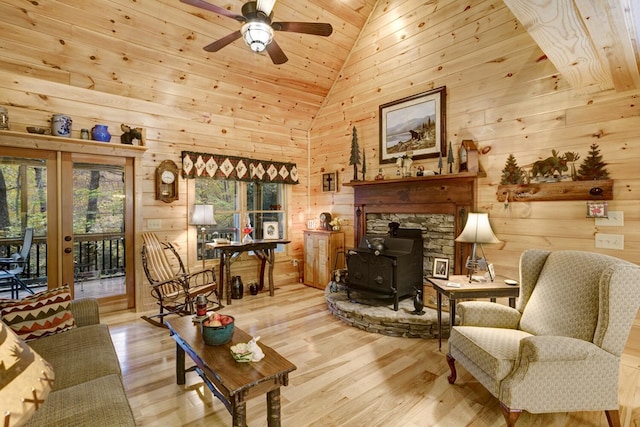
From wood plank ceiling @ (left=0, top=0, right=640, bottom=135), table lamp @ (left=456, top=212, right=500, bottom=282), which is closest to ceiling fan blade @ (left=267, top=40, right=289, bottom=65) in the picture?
wood plank ceiling @ (left=0, top=0, right=640, bottom=135)

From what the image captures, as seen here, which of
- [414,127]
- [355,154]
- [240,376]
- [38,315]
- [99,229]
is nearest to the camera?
[240,376]

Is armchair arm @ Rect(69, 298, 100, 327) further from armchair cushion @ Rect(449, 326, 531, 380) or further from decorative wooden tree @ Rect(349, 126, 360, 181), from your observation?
decorative wooden tree @ Rect(349, 126, 360, 181)

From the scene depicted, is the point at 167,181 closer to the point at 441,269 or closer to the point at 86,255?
the point at 86,255

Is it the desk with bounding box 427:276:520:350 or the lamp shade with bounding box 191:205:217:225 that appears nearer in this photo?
the desk with bounding box 427:276:520:350

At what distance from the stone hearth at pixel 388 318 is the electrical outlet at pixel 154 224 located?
257 centimetres

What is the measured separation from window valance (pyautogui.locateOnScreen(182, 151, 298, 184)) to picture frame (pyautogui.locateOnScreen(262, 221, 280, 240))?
2.41 ft

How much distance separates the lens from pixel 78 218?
3.92 metres

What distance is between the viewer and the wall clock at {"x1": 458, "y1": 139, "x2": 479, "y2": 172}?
354 centimetres

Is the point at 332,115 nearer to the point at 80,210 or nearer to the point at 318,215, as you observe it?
the point at 318,215

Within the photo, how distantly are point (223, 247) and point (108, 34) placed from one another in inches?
109

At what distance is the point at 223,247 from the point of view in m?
4.47

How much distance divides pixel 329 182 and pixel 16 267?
4.14m

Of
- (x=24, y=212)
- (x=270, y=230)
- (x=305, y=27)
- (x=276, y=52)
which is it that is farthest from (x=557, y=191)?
(x=24, y=212)

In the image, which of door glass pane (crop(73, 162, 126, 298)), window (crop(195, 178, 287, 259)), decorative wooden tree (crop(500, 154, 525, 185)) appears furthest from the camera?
window (crop(195, 178, 287, 259))
